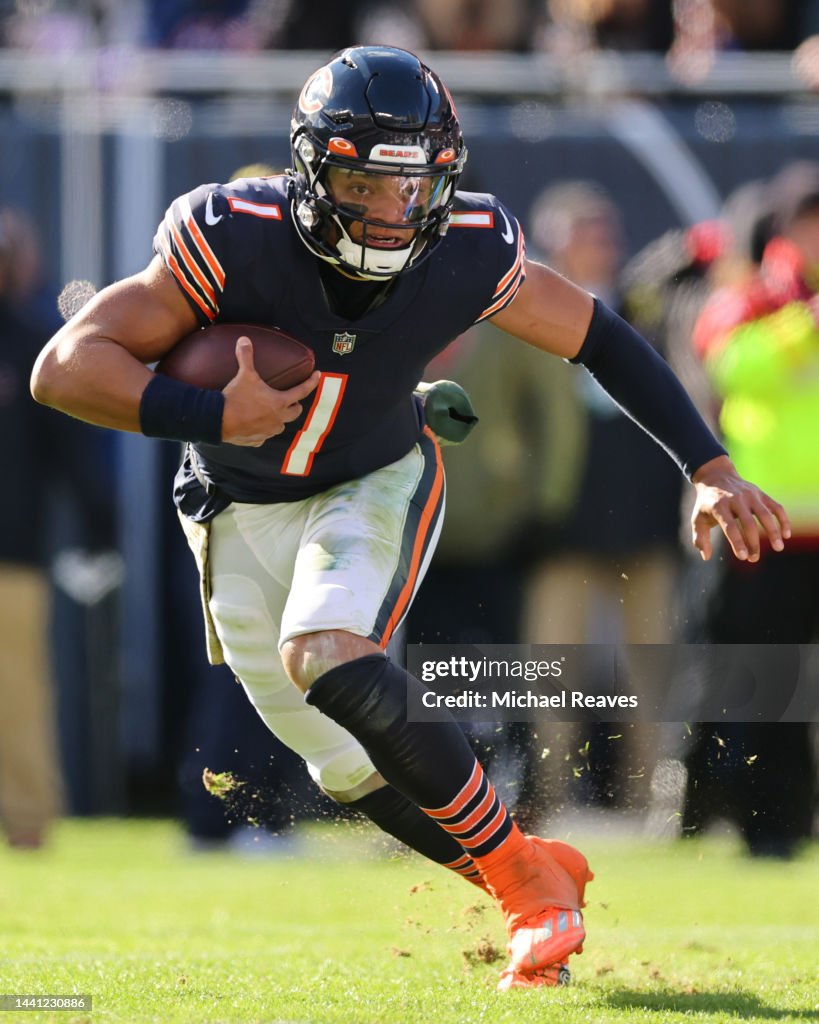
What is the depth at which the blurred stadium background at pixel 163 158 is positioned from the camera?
731cm

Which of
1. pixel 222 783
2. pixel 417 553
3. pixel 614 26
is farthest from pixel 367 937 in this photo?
pixel 614 26

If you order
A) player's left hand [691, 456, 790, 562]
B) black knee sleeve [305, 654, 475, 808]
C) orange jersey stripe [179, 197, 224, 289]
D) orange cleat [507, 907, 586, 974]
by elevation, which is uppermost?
orange jersey stripe [179, 197, 224, 289]

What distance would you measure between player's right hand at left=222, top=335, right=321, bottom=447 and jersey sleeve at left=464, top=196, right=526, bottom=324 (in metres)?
Result: 0.68

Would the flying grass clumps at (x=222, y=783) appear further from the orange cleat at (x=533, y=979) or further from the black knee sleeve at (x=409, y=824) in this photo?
the orange cleat at (x=533, y=979)

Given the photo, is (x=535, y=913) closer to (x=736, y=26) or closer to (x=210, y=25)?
(x=736, y=26)

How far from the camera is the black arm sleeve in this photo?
179 inches

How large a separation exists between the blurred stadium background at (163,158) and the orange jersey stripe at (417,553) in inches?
113

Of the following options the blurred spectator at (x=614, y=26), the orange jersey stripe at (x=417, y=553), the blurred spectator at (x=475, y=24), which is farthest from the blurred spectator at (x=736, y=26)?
the orange jersey stripe at (x=417, y=553)

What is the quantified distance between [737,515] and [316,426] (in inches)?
42.9

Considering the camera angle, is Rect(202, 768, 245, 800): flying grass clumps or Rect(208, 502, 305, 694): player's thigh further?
Rect(202, 768, 245, 800): flying grass clumps

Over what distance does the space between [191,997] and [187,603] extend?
3.54 metres

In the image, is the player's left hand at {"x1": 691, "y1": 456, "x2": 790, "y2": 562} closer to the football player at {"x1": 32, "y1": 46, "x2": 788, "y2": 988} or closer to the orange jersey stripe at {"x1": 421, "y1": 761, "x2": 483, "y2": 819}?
the football player at {"x1": 32, "y1": 46, "x2": 788, "y2": 988}

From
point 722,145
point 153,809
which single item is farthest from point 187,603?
point 722,145

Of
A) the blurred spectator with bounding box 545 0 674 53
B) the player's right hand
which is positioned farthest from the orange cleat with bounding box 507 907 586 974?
the blurred spectator with bounding box 545 0 674 53
